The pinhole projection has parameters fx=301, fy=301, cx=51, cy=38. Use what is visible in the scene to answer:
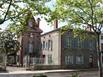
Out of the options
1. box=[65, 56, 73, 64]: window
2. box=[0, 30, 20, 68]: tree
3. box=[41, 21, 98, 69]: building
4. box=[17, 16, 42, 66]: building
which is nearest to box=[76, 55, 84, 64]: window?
box=[41, 21, 98, 69]: building

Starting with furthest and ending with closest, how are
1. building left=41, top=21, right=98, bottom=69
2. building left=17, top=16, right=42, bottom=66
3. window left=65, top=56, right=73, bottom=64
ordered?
1. building left=17, top=16, right=42, bottom=66
2. window left=65, top=56, right=73, bottom=64
3. building left=41, top=21, right=98, bottom=69

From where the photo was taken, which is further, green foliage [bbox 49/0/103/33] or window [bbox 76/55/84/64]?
window [bbox 76/55/84/64]

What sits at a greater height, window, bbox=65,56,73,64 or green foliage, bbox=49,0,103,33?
green foliage, bbox=49,0,103,33

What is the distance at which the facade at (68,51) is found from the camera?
53.2 m

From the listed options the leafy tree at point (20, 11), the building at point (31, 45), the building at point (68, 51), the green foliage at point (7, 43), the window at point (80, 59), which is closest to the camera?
the leafy tree at point (20, 11)

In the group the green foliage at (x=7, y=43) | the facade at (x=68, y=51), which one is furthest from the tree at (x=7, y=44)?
the facade at (x=68, y=51)

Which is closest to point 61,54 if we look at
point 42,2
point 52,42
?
point 52,42

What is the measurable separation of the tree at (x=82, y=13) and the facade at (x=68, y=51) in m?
27.8

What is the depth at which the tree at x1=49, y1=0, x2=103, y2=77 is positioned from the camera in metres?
23.2

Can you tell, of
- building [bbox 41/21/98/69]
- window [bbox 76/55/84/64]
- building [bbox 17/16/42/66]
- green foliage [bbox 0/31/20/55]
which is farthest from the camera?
building [bbox 17/16/42/66]

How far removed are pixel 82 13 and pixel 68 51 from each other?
30.5 meters

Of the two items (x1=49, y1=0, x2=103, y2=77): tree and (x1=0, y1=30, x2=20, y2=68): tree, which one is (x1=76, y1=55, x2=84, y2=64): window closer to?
(x1=0, y1=30, x2=20, y2=68): tree

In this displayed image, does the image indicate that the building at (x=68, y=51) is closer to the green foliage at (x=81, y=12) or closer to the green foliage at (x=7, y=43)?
the green foliage at (x=7, y=43)

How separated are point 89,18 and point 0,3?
340 inches
